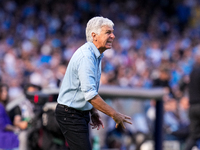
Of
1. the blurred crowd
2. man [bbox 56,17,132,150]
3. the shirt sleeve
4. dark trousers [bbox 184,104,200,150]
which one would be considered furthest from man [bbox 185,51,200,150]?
the shirt sleeve

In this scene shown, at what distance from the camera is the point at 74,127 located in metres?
3.16

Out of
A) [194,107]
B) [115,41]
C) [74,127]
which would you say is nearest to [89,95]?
[74,127]

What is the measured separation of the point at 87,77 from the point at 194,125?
3.59 meters

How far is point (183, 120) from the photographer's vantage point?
26.0 ft

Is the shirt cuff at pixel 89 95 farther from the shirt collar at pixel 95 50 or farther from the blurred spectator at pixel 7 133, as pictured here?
the blurred spectator at pixel 7 133

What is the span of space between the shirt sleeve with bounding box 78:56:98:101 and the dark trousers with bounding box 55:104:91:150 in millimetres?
317

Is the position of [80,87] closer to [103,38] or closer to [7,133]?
[103,38]

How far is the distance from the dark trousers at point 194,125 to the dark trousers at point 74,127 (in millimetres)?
3213

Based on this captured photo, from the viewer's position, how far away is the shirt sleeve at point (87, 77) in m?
2.94

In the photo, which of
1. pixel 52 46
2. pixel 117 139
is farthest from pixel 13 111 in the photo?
pixel 52 46

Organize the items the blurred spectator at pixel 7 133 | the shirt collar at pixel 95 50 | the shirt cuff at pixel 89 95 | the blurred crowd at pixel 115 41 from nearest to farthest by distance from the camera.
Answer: the shirt cuff at pixel 89 95
the shirt collar at pixel 95 50
the blurred spectator at pixel 7 133
the blurred crowd at pixel 115 41

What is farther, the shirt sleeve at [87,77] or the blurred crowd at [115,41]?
the blurred crowd at [115,41]

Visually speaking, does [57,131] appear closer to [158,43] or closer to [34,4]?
[158,43]

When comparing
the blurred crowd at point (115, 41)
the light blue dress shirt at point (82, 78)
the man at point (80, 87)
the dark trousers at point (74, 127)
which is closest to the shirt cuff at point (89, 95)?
the light blue dress shirt at point (82, 78)
